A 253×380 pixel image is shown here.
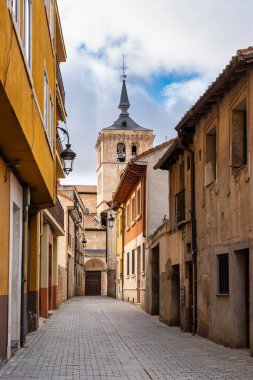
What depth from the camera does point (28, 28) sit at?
433 inches

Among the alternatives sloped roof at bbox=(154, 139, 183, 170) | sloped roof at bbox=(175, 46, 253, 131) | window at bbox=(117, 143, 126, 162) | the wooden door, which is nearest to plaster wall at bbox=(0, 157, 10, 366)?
sloped roof at bbox=(175, 46, 253, 131)

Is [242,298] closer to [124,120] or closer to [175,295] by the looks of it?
[175,295]

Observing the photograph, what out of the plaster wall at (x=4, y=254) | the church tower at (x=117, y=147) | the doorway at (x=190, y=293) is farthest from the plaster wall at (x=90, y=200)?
the plaster wall at (x=4, y=254)

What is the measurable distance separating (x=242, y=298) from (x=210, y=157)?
3959mm

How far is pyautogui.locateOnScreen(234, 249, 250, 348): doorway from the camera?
13.9 m

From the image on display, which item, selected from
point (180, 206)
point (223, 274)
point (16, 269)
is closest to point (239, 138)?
point (223, 274)

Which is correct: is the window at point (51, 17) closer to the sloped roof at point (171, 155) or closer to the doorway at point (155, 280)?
the sloped roof at point (171, 155)

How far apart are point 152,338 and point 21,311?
3.50 metres

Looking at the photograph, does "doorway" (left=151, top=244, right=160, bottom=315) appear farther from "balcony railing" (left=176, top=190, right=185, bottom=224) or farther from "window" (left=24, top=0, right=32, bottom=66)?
"window" (left=24, top=0, right=32, bottom=66)

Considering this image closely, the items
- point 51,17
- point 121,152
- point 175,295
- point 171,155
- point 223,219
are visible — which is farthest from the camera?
point 121,152

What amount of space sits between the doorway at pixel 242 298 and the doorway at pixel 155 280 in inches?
494

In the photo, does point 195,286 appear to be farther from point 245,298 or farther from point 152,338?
point 245,298

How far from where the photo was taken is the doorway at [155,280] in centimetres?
2677

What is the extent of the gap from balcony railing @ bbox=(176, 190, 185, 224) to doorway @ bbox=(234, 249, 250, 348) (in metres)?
5.47
